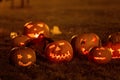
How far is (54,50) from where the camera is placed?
770cm

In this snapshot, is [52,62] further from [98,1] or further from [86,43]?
[98,1]

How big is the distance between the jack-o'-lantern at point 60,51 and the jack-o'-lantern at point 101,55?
511 mm

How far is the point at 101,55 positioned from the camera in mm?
7598

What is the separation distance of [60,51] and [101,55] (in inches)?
33.9

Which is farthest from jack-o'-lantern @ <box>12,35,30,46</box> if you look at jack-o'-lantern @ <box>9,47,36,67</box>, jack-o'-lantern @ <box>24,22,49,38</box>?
jack-o'-lantern @ <box>9,47,36,67</box>

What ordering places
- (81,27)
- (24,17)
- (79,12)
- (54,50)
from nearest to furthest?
1. (54,50)
2. (81,27)
3. (24,17)
4. (79,12)

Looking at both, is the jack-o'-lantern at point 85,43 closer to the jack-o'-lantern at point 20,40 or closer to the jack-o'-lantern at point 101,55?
the jack-o'-lantern at point 101,55

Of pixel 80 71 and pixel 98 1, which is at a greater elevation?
pixel 80 71

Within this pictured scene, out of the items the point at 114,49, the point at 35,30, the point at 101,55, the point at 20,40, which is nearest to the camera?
the point at 101,55

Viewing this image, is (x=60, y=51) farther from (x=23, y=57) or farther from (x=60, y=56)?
(x=23, y=57)

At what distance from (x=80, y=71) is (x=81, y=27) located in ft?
17.9

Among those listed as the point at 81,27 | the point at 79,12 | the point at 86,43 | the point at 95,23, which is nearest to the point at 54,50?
the point at 86,43

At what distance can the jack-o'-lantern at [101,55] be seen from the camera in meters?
7.57

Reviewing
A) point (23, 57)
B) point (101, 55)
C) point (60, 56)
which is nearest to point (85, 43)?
point (101, 55)
